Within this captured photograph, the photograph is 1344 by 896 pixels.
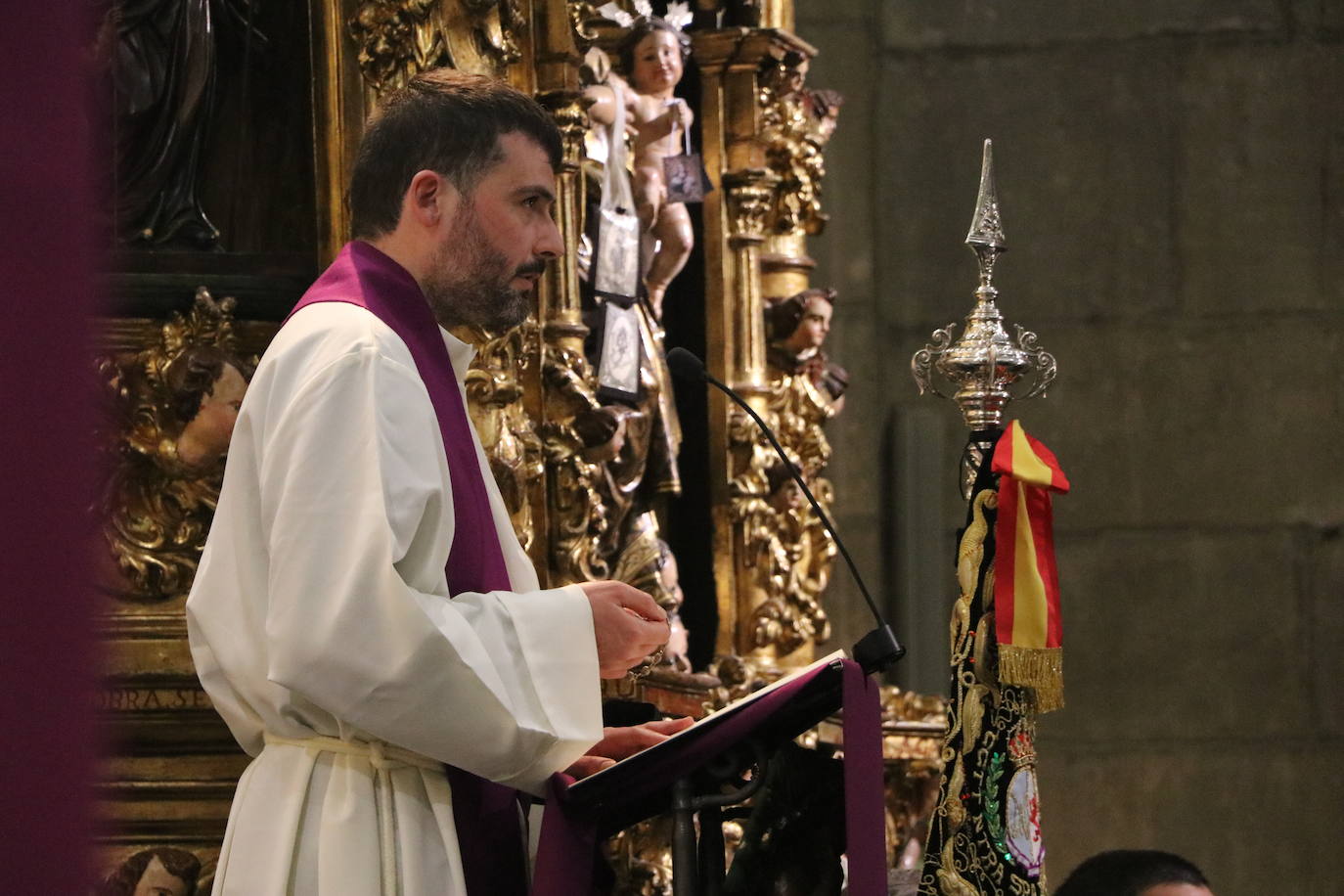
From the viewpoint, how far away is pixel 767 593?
18.7 ft

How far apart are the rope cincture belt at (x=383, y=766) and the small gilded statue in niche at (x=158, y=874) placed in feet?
5.46

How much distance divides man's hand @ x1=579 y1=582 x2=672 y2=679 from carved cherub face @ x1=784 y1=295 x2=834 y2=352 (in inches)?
130

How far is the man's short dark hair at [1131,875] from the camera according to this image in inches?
119

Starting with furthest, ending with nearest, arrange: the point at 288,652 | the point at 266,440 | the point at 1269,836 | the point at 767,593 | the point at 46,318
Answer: the point at 1269,836 → the point at 767,593 → the point at 266,440 → the point at 288,652 → the point at 46,318

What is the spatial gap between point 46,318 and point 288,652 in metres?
1.68

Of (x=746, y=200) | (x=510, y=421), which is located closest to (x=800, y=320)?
(x=746, y=200)

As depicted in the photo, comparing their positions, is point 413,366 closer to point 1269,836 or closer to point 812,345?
point 812,345

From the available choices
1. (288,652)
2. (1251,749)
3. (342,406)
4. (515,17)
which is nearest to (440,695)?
(288,652)

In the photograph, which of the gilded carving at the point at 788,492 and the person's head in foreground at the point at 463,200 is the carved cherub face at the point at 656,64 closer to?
the gilded carving at the point at 788,492

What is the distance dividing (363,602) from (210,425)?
1.99m

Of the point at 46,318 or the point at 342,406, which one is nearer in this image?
the point at 46,318

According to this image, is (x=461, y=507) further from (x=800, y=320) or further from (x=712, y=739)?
(x=800, y=320)

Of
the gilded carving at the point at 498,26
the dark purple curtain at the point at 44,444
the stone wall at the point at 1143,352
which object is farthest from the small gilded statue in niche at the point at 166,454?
the stone wall at the point at 1143,352

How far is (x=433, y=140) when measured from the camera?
2.66 meters
